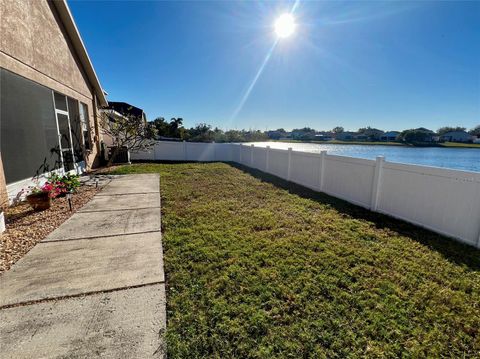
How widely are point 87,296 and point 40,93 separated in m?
6.77

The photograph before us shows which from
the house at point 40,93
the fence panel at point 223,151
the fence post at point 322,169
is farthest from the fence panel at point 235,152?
the fence post at point 322,169

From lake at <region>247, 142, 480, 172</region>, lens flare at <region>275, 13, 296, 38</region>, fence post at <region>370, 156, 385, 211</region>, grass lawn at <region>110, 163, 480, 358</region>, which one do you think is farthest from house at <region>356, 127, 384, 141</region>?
grass lawn at <region>110, 163, 480, 358</region>

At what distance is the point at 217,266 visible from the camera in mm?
2982

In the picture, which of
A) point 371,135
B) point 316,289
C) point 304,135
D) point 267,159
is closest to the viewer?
point 316,289

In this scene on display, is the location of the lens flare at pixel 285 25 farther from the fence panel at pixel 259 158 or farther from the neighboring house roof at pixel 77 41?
the neighboring house roof at pixel 77 41

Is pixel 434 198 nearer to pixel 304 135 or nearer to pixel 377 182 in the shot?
pixel 377 182

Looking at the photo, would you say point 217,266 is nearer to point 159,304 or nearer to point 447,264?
point 159,304

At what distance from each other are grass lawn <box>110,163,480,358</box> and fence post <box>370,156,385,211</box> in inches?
22.8

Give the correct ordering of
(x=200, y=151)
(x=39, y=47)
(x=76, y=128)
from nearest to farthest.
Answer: (x=39, y=47) → (x=76, y=128) → (x=200, y=151)

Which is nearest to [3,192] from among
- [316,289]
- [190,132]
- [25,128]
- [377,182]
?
[25,128]

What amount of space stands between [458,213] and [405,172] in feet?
3.71

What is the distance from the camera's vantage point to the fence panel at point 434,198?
366cm

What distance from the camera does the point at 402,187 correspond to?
472 cm

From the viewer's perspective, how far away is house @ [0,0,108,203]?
4.98 metres
